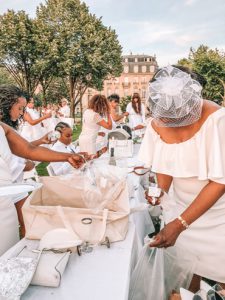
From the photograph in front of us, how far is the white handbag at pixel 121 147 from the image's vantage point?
4.00 metres

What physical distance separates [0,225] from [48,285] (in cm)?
66

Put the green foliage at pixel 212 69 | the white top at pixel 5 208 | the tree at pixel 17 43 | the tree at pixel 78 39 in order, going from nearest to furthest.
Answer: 1. the white top at pixel 5 208
2. the tree at pixel 17 43
3. the tree at pixel 78 39
4. the green foliage at pixel 212 69

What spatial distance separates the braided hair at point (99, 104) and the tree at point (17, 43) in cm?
1780

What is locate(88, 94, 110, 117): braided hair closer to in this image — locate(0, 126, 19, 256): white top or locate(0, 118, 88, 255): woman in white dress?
locate(0, 118, 88, 255): woman in white dress

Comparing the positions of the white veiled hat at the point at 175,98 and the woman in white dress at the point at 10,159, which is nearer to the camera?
the white veiled hat at the point at 175,98

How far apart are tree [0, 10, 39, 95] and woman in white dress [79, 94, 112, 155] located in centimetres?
1760

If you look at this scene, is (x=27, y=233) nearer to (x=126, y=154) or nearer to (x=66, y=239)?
(x=66, y=239)

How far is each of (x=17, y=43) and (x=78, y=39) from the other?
4.45m

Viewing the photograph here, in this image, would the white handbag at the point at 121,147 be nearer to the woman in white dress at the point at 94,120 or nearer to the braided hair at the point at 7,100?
the woman in white dress at the point at 94,120

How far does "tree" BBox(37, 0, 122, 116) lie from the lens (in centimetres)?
2222

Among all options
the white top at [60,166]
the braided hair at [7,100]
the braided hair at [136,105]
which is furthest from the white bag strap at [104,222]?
the braided hair at [136,105]

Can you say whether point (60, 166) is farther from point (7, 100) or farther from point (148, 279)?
point (148, 279)

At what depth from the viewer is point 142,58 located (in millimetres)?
78688

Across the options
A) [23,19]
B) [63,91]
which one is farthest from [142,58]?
[23,19]
